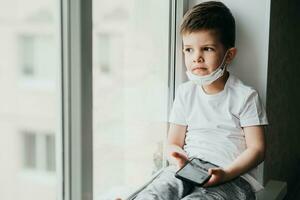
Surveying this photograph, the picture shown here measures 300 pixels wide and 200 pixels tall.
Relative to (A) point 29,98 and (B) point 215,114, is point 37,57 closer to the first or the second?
(A) point 29,98

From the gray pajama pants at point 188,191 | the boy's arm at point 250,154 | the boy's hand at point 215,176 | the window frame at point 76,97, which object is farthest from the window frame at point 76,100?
the boy's arm at point 250,154

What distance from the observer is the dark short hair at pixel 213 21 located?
142 centimetres

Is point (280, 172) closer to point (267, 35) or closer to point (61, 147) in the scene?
point (267, 35)


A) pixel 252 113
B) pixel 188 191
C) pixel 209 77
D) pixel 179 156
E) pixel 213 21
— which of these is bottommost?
pixel 188 191

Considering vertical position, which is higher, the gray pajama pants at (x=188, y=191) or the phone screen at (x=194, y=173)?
the phone screen at (x=194, y=173)

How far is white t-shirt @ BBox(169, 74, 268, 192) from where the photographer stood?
1388 mm

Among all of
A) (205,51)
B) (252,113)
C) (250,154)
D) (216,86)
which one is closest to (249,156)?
(250,154)

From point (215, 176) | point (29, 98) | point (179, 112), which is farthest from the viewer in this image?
point (179, 112)

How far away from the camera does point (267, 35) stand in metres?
1.52

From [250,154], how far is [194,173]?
20cm

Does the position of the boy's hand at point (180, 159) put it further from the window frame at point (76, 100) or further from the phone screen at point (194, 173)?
the window frame at point (76, 100)

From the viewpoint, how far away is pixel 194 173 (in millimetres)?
1282

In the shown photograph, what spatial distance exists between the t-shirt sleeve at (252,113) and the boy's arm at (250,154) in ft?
0.06

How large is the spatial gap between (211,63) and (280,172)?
2.61 ft
